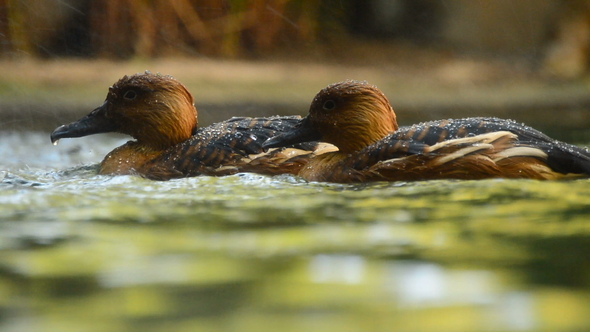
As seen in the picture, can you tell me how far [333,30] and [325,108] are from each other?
14.9 feet

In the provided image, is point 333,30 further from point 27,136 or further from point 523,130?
point 523,130

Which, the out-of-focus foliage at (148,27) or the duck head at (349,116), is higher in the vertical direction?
the out-of-focus foliage at (148,27)

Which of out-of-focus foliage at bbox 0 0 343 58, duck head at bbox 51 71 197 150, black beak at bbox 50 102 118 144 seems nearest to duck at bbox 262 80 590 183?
duck head at bbox 51 71 197 150

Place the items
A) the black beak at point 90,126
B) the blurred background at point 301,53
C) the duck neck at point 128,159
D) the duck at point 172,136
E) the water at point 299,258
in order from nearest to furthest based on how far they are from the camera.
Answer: the water at point 299,258
the duck at point 172,136
the duck neck at point 128,159
the black beak at point 90,126
the blurred background at point 301,53

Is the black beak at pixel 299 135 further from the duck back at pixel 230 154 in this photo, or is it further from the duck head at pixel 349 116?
the duck back at pixel 230 154

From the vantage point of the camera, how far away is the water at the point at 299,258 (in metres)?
1.80

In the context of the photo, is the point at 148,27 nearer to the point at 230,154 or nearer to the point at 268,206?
the point at 230,154

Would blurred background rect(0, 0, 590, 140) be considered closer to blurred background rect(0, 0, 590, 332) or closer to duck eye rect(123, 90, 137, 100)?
blurred background rect(0, 0, 590, 332)

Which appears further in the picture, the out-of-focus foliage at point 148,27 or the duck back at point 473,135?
the out-of-focus foliage at point 148,27

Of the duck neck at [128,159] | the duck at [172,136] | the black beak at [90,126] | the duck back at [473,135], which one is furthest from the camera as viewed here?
the black beak at [90,126]

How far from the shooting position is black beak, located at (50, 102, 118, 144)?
214 inches

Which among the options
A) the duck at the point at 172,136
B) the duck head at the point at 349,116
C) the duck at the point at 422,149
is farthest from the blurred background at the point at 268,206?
the duck head at the point at 349,116

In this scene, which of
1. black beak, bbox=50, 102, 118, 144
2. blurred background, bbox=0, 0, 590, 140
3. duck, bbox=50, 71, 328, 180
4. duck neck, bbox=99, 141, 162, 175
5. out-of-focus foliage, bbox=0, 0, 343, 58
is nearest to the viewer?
duck, bbox=50, 71, 328, 180

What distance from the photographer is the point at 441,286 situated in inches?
79.8
